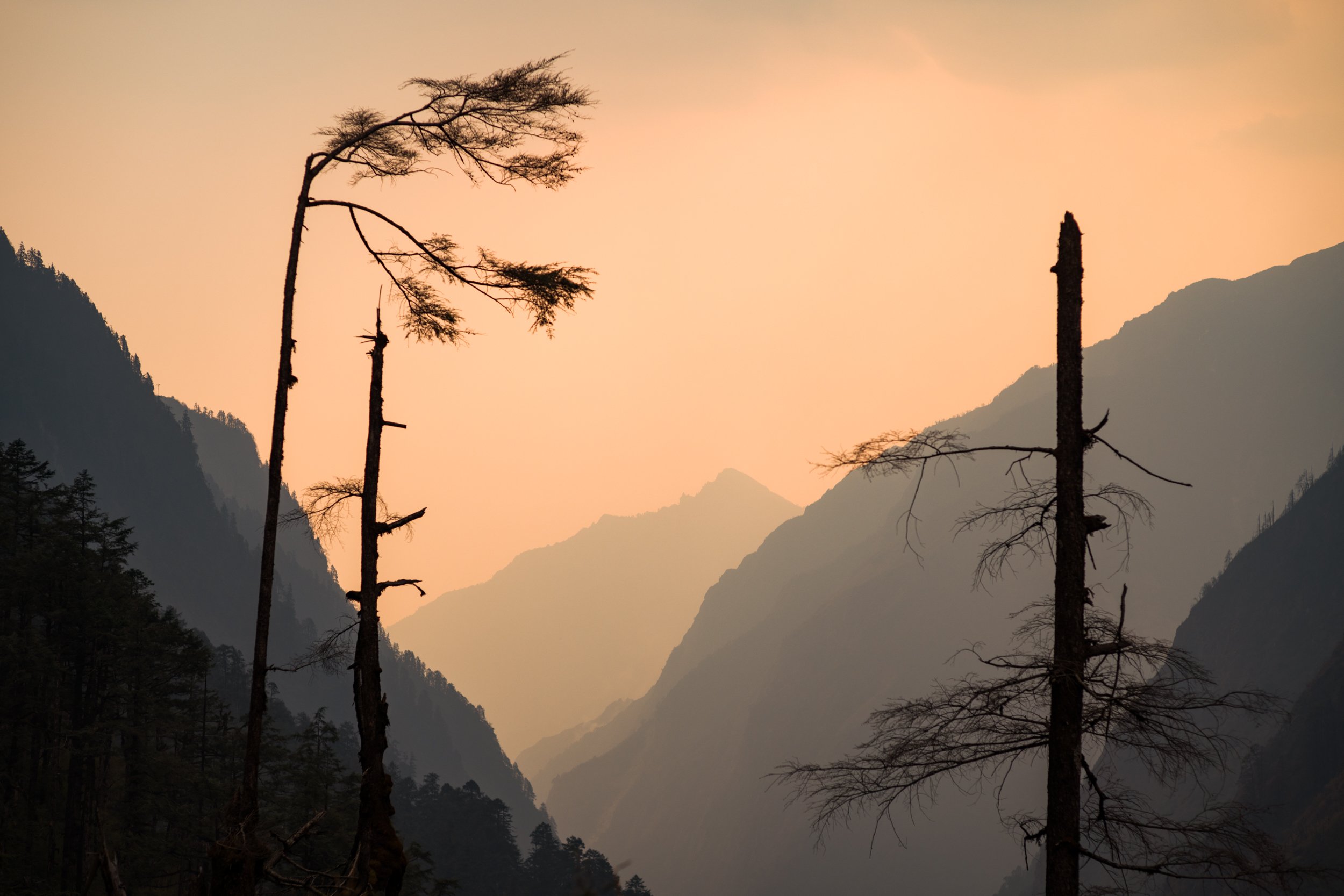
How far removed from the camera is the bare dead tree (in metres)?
7.59

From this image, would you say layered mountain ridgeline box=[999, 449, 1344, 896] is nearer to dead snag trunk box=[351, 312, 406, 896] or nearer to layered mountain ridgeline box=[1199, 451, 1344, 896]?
layered mountain ridgeline box=[1199, 451, 1344, 896]

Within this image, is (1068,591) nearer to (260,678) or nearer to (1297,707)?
(260,678)

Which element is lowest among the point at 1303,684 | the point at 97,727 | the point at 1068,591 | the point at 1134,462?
the point at 1303,684

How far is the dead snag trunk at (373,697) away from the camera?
33.8ft

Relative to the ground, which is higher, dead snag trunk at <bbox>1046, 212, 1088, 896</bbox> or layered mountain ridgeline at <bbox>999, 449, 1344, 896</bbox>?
dead snag trunk at <bbox>1046, 212, 1088, 896</bbox>

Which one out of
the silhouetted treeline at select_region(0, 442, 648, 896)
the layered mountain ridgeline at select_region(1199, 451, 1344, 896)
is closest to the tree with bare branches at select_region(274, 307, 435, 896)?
the silhouetted treeline at select_region(0, 442, 648, 896)

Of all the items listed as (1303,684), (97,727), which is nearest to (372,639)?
(97,727)

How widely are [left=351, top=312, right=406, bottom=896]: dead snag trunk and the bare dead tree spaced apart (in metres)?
5.07

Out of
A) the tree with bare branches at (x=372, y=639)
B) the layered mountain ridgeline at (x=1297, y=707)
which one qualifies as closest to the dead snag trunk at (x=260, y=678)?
the tree with bare branches at (x=372, y=639)

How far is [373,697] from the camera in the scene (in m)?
10.9

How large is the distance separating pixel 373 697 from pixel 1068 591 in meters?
7.96

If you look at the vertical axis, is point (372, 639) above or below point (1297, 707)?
above

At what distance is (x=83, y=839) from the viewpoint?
31.8 m

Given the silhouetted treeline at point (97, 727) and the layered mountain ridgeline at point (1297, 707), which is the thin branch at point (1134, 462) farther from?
the layered mountain ridgeline at point (1297, 707)
